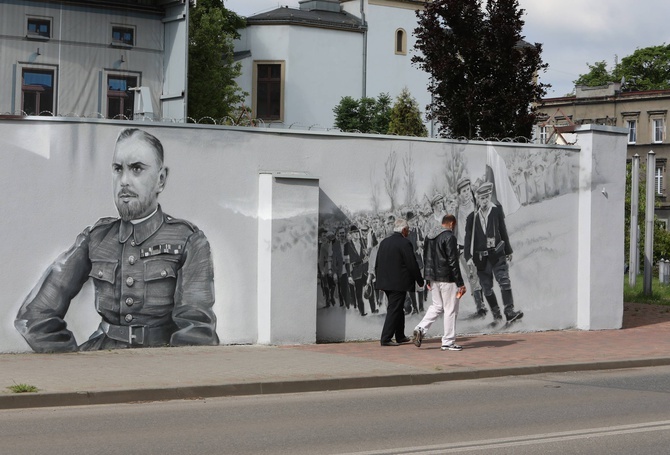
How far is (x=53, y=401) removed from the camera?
35.4 ft

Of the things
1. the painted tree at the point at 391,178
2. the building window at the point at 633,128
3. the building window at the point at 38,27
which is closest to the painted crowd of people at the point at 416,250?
the painted tree at the point at 391,178

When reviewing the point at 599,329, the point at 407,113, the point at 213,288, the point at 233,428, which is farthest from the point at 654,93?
the point at 233,428

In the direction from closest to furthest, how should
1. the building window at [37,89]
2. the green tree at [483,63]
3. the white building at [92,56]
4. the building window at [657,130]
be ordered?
1. the green tree at [483,63]
2. the white building at [92,56]
3. the building window at [37,89]
4. the building window at [657,130]

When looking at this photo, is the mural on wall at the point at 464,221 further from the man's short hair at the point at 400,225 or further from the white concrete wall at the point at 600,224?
the man's short hair at the point at 400,225

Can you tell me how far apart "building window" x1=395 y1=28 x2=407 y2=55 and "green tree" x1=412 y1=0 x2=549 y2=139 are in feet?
109

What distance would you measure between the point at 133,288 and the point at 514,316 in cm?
686

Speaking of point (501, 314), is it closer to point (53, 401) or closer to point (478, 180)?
point (478, 180)

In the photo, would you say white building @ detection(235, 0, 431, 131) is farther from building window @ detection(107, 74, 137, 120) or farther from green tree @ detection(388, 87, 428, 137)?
building window @ detection(107, 74, 137, 120)

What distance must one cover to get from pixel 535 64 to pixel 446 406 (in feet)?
46.9

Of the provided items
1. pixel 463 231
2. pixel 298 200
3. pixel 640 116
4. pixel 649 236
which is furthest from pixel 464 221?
pixel 640 116

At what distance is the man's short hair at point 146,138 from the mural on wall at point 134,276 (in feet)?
0.05

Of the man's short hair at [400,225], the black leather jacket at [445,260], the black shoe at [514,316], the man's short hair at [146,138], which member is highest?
the man's short hair at [146,138]

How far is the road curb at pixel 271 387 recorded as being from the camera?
35.4 ft

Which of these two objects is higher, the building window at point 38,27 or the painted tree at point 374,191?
the building window at point 38,27
